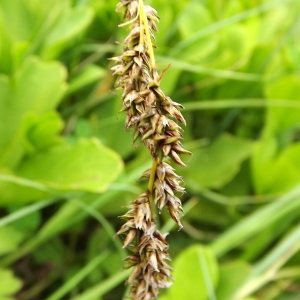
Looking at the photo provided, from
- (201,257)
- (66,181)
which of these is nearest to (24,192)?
(66,181)

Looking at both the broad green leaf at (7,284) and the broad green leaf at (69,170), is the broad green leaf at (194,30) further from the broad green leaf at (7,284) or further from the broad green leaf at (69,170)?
the broad green leaf at (7,284)

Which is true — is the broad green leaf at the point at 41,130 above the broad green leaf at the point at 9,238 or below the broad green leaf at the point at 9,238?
above

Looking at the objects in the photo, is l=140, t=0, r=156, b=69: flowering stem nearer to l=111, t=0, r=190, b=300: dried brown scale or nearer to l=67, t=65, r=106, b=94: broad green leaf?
l=111, t=0, r=190, b=300: dried brown scale

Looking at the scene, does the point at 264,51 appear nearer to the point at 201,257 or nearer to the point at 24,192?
the point at 201,257

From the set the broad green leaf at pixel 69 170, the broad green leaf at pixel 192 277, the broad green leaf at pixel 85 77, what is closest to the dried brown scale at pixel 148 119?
the broad green leaf at pixel 69 170

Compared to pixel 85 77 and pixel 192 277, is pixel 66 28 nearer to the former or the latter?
pixel 85 77

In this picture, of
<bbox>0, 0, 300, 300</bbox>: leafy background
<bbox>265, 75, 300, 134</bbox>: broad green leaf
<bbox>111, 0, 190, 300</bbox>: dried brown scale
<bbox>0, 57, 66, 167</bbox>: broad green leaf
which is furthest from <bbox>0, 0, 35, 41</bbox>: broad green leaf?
<bbox>111, 0, 190, 300</bbox>: dried brown scale

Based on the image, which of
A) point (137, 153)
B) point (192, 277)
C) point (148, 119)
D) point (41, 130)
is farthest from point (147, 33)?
point (137, 153)
